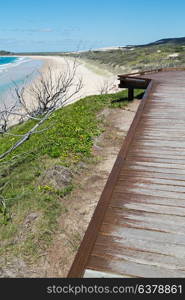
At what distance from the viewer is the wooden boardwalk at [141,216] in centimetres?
310

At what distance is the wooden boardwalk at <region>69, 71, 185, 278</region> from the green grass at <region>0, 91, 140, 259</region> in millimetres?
1987

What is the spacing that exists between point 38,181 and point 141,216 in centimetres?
404

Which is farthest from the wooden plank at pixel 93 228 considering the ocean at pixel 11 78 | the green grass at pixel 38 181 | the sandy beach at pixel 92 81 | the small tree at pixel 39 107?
the ocean at pixel 11 78

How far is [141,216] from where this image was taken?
3826 mm

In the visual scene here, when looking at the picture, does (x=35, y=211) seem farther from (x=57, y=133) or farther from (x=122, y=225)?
(x=57, y=133)

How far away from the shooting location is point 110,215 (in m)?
3.90

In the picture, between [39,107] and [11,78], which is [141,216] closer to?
[39,107]

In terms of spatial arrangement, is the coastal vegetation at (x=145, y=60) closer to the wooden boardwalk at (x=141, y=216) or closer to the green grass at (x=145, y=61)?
the green grass at (x=145, y=61)

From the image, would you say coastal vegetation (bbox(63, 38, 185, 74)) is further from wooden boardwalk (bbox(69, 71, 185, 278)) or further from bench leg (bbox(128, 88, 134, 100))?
wooden boardwalk (bbox(69, 71, 185, 278))

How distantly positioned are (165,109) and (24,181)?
4.31m

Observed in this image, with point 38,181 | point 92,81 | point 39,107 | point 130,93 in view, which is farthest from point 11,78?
point 38,181

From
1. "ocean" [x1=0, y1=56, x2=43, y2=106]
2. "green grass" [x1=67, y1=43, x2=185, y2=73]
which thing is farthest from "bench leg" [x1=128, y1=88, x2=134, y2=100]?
"green grass" [x1=67, y1=43, x2=185, y2=73]

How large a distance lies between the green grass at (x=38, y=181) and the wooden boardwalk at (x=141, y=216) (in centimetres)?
199

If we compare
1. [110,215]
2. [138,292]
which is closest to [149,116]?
Answer: [110,215]
